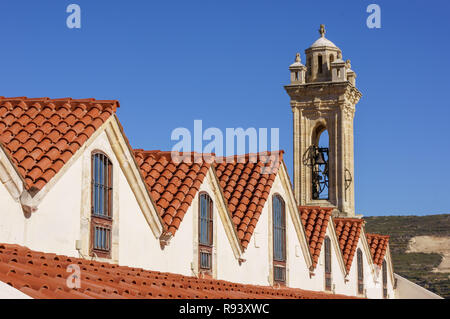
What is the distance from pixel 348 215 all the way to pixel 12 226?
28117 mm

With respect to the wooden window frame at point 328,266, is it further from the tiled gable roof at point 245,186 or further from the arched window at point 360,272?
the tiled gable roof at point 245,186

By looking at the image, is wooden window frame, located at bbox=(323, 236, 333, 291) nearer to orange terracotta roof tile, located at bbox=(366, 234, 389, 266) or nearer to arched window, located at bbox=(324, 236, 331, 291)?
arched window, located at bbox=(324, 236, 331, 291)

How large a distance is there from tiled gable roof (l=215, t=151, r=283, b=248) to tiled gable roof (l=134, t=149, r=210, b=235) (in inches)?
81.0

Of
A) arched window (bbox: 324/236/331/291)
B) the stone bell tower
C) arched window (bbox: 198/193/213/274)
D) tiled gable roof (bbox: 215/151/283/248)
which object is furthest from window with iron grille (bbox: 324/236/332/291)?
the stone bell tower

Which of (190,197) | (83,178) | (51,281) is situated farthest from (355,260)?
(51,281)

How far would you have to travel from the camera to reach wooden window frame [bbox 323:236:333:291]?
2845cm

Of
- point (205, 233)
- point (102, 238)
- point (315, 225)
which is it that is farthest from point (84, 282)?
point (315, 225)

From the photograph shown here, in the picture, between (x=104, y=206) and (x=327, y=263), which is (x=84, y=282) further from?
(x=327, y=263)

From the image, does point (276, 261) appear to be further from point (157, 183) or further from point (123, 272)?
point (123, 272)

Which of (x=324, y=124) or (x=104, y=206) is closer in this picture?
(x=104, y=206)

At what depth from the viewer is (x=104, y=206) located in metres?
17.1

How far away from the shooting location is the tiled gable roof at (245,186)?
74.5ft

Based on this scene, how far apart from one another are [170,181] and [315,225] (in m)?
Result: 8.96

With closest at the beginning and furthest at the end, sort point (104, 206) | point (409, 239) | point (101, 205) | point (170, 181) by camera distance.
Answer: point (101, 205) → point (104, 206) → point (170, 181) → point (409, 239)
